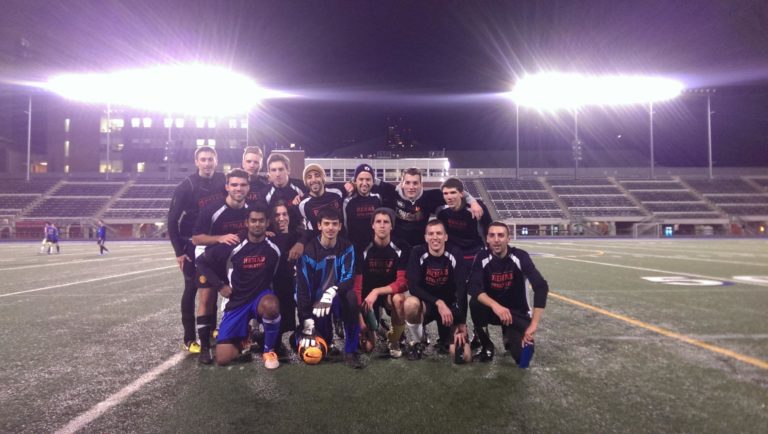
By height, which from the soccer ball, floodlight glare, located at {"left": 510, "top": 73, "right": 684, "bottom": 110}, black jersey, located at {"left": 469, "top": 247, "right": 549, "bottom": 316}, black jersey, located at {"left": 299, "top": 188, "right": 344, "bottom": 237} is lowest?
the soccer ball

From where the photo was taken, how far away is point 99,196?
4262cm

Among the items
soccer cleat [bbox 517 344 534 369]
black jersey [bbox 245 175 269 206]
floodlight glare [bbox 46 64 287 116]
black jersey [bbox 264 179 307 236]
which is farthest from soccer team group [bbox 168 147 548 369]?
floodlight glare [bbox 46 64 287 116]

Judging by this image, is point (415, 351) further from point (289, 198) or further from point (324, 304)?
point (289, 198)

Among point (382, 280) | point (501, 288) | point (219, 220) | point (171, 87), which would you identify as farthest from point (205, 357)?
point (171, 87)

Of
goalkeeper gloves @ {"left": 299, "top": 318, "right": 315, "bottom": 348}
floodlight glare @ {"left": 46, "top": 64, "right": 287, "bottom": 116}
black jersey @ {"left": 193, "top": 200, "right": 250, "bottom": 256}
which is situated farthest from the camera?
floodlight glare @ {"left": 46, "top": 64, "right": 287, "bottom": 116}

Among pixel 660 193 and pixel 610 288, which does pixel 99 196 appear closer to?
pixel 610 288

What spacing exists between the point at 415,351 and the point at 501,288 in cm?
113

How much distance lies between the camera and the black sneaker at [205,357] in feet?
12.1

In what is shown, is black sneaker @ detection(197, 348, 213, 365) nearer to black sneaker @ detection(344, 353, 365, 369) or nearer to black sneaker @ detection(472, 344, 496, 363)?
black sneaker @ detection(344, 353, 365, 369)

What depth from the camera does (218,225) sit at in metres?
4.36

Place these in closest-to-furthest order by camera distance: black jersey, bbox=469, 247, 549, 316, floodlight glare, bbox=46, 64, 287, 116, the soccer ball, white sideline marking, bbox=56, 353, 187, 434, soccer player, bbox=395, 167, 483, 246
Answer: white sideline marking, bbox=56, 353, 187, 434 < the soccer ball < black jersey, bbox=469, 247, 549, 316 < soccer player, bbox=395, 167, 483, 246 < floodlight glare, bbox=46, 64, 287, 116

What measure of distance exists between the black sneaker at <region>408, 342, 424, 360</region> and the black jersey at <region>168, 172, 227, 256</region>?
2946mm

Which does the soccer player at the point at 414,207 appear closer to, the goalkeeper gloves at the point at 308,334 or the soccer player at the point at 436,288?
the soccer player at the point at 436,288

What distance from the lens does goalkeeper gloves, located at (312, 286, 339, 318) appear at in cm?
392
